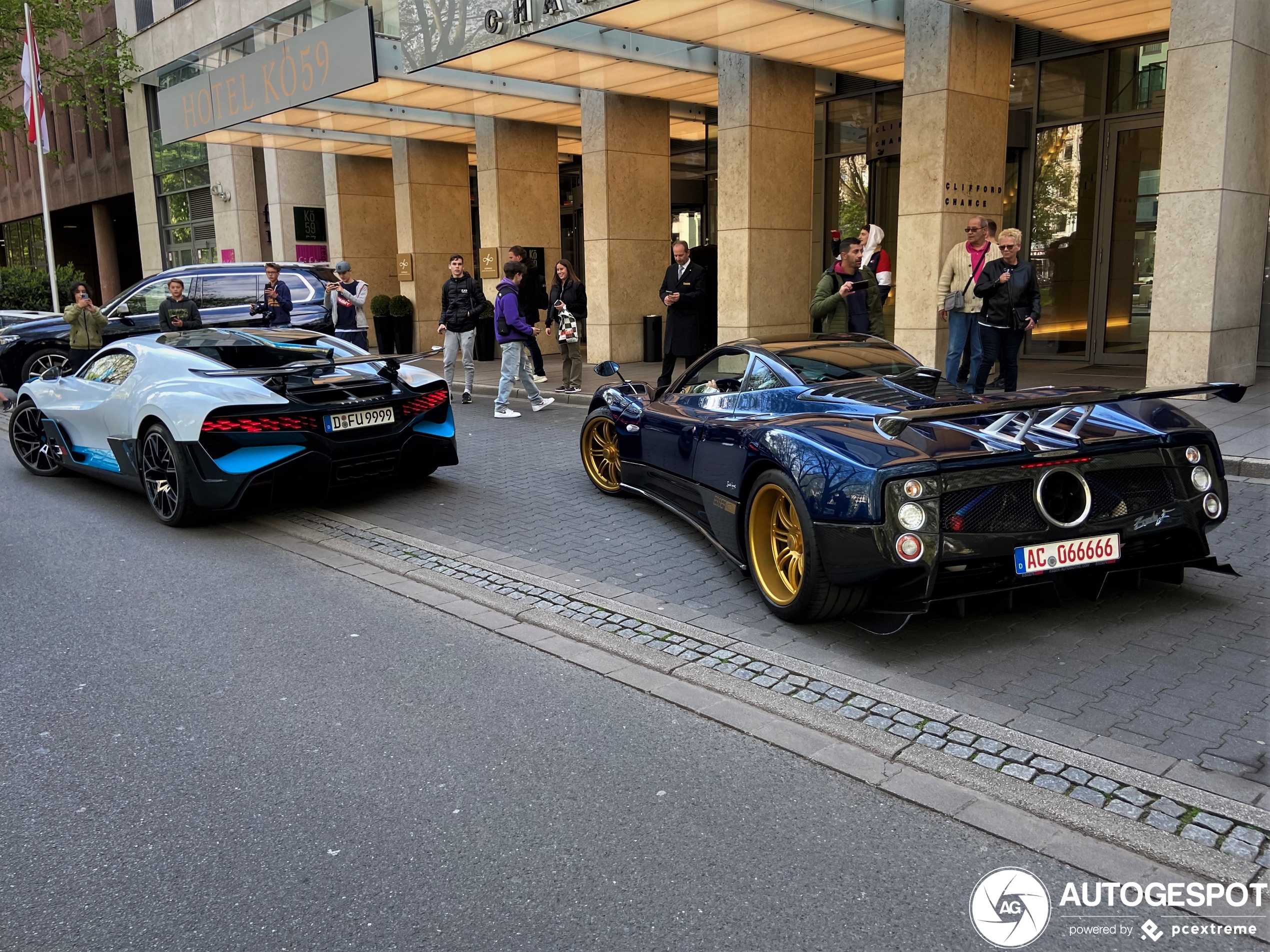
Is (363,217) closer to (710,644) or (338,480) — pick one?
(338,480)

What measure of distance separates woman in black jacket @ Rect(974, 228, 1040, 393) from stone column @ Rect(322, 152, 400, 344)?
56.4 ft

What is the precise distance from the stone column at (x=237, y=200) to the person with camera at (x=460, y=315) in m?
15.5

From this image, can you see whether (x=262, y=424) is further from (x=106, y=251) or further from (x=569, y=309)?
(x=106, y=251)

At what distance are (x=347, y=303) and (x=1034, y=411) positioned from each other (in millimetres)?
11889

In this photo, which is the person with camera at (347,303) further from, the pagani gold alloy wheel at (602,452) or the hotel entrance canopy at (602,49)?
the pagani gold alloy wheel at (602,452)

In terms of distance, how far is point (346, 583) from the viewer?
5.92 meters

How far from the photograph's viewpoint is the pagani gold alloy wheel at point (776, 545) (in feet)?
16.1

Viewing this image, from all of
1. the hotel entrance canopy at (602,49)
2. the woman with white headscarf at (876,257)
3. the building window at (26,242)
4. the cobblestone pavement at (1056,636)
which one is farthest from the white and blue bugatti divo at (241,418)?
the building window at (26,242)

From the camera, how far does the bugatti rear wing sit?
4.18m

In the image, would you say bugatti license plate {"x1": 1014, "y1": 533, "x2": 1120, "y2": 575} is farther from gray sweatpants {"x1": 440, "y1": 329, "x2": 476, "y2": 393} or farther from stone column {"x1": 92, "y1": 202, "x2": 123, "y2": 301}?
stone column {"x1": 92, "y1": 202, "x2": 123, "y2": 301}

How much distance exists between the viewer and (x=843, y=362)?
5.96 metres

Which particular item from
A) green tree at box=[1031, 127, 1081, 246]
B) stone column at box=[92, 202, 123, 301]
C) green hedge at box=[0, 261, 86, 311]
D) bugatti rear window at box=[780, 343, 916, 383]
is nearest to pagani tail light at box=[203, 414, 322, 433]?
bugatti rear window at box=[780, 343, 916, 383]

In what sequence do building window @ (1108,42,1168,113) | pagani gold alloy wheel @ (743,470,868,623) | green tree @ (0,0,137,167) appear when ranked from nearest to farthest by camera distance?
pagani gold alloy wheel @ (743,470,868,623)
building window @ (1108,42,1168,113)
green tree @ (0,0,137,167)

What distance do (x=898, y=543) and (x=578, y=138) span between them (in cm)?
2038
